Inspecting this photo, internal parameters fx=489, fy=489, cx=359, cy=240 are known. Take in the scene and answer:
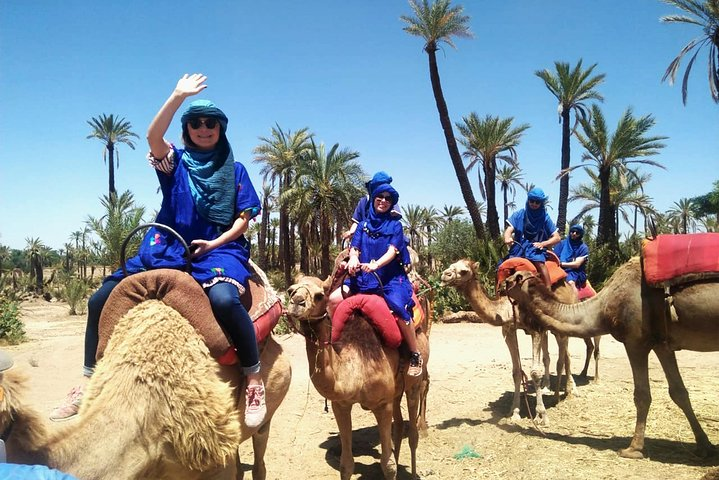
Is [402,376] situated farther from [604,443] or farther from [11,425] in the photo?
[11,425]

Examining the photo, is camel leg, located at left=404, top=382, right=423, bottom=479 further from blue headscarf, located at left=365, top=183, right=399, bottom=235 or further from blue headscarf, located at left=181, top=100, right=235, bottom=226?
blue headscarf, located at left=181, top=100, right=235, bottom=226

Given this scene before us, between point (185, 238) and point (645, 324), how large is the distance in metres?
4.87

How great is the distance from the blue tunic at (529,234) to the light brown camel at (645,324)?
1531 mm

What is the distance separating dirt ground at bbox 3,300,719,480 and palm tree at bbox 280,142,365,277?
53.1 feet

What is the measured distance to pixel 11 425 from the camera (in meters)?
1.84

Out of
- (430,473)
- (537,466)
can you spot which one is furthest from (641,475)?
(430,473)

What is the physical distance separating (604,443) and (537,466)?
1.23m

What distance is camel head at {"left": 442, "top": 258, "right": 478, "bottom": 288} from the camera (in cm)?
690

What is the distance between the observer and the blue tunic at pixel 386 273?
483 cm

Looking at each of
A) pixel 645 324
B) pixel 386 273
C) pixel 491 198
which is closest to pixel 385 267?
pixel 386 273

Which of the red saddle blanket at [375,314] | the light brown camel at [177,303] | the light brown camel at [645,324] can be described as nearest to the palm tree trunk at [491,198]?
the light brown camel at [645,324]

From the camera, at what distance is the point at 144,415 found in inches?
92.4

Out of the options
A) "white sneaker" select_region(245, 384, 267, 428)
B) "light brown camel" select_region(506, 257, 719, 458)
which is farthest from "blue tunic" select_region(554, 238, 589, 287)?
"white sneaker" select_region(245, 384, 267, 428)

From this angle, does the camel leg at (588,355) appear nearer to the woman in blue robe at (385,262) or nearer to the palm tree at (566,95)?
the woman in blue robe at (385,262)
